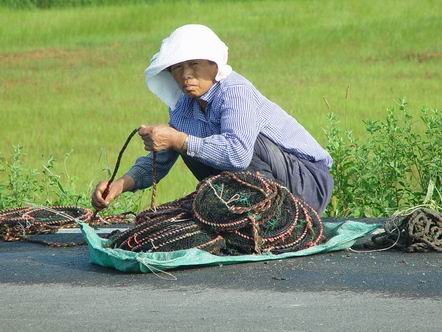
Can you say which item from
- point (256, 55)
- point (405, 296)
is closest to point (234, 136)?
point (405, 296)

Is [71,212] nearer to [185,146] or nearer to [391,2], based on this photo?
[185,146]

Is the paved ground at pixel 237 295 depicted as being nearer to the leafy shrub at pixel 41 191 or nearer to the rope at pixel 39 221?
the rope at pixel 39 221

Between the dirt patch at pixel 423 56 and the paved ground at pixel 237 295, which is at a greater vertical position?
the paved ground at pixel 237 295

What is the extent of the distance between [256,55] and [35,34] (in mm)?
4809

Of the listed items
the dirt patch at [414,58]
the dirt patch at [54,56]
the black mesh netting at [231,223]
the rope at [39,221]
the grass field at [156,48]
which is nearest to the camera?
the black mesh netting at [231,223]

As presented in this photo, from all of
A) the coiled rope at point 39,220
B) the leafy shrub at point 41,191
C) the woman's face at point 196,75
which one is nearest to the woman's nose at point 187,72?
the woman's face at point 196,75

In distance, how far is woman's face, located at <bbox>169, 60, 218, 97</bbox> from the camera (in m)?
6.36

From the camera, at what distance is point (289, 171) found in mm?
6484

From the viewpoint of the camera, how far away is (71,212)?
777 centimetres

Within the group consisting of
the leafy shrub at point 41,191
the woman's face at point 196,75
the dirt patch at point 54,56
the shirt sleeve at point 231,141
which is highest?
the woman's face at point 196,75

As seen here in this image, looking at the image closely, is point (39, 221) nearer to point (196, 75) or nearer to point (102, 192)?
point (102, 192)

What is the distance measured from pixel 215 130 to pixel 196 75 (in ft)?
0.95

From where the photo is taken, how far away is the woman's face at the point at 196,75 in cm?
636

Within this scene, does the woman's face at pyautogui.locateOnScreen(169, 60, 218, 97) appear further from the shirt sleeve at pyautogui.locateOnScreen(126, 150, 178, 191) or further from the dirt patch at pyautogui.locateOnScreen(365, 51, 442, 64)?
the dirt patch at pyautogui.locateOnScreen(365, 51, 442, 64)
